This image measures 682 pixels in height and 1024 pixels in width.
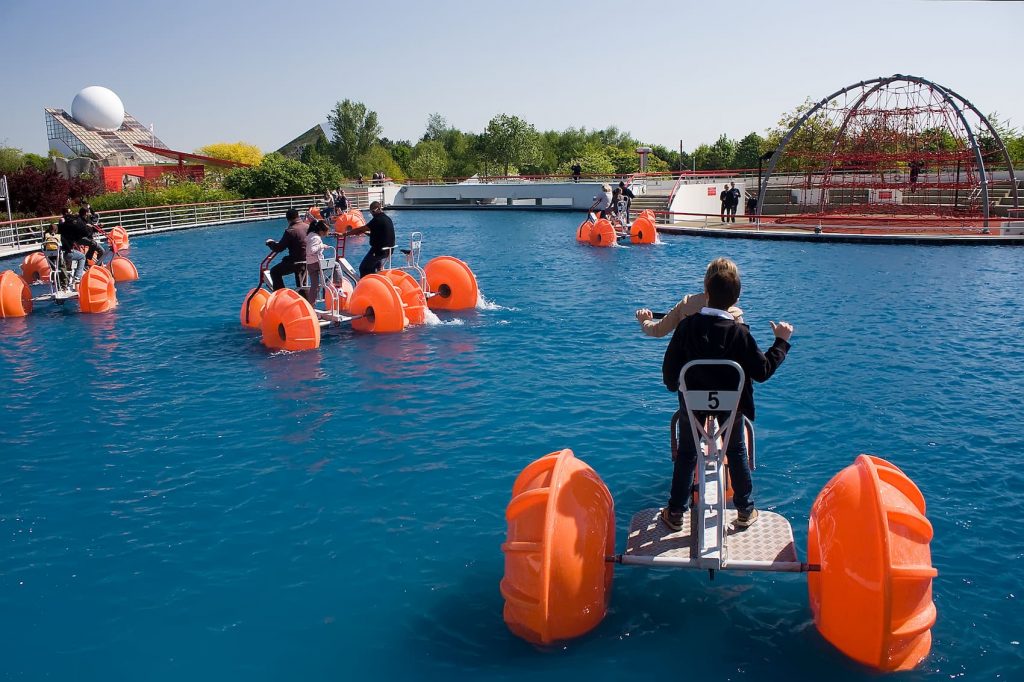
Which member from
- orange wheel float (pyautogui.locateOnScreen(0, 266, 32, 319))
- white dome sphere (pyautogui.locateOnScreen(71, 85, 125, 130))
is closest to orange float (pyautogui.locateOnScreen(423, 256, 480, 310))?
orange wheel float (pyautogui.locateOnScreen(0, 266, 32, 319))

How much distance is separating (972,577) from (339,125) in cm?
8016

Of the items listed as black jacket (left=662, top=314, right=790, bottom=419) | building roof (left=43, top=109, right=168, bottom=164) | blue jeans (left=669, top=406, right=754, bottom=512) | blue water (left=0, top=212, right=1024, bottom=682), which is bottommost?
blue water (left=0, top=212, right=1024, bottom=682)

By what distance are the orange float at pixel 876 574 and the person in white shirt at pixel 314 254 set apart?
987cm

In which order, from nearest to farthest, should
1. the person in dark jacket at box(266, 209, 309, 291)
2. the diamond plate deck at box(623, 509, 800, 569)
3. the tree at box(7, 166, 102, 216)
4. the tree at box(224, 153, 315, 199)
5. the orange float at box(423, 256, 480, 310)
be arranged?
the diamond plate deck at box(623, 509, 800, 569) → the person in dark jacket at box(266, 209, 309, 291) → the orange float at box(423, 256, 480, 310) → the tree at box(7, 166, 102, 216) → the tree at box(224, 153, 315, 199)

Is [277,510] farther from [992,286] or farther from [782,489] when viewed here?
[992,286]

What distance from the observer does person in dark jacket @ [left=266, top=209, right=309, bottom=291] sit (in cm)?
1326

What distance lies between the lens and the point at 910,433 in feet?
28.4

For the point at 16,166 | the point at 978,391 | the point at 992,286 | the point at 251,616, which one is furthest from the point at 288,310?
the point at 16,166

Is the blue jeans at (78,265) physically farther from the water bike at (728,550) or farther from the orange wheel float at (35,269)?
the water bike at (728,550)

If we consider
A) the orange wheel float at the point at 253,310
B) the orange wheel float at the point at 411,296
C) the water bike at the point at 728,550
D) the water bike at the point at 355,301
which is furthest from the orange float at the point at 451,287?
the water bike at the point at 728,550

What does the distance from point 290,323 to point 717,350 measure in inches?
351

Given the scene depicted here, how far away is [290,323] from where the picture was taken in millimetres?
12445

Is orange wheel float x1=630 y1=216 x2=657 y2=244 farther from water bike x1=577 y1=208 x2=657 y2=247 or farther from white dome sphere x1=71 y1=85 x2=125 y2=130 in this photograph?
white dome sphere x1=71 y1=85 x2=125 y2=130

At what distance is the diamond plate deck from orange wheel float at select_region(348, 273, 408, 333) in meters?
8.68
